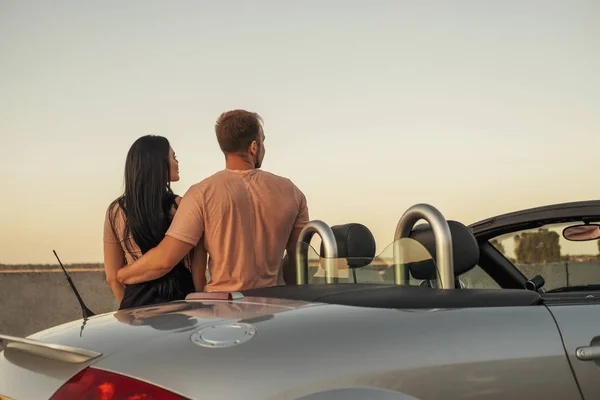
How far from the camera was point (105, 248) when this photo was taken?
13.9ft

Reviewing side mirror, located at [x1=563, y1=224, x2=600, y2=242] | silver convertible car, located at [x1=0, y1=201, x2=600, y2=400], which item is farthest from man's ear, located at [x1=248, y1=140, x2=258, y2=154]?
side mirror, located at [x1=563, y1=224, x2=600, y2=242]

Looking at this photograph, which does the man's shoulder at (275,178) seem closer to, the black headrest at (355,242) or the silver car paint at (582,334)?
the black headrest at (355,242)

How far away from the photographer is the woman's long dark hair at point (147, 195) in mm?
4152

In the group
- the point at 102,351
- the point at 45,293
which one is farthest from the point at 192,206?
the point at 45,293

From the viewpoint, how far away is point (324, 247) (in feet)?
10.9

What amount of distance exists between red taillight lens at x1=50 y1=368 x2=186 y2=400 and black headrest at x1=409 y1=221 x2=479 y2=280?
1195 millimetres

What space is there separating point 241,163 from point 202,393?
2353 millimetres

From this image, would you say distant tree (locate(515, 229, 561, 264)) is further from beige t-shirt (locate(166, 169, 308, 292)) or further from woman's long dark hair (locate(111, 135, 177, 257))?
woman's long dark hair (locate(111, 135, 177, 257))

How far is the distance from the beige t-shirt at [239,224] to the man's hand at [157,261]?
0.14ft

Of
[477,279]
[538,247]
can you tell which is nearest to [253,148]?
[477,279]

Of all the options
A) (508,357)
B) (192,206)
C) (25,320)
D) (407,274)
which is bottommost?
(25,320)

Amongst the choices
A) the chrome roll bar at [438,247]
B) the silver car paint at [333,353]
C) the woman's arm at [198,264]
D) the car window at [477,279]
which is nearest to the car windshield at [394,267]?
the chrome roll bar at [438,247]

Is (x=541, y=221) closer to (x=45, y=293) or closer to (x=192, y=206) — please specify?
(x=192, y=206)

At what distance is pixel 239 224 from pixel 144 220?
0.51 m
